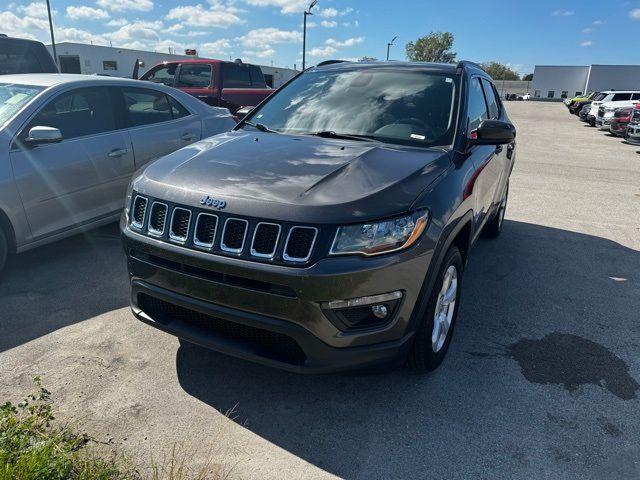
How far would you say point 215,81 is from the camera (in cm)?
1051

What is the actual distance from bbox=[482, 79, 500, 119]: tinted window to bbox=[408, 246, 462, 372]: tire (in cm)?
208

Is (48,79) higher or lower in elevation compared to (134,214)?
higher

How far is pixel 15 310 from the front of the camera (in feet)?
12.0

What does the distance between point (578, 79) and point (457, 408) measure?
88790mm

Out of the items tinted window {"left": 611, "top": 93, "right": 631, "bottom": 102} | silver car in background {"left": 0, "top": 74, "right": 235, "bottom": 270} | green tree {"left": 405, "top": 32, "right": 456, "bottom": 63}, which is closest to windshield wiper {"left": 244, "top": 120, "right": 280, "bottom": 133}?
silver car in background {"left": 0, "top": 74, "right": 235, "bottom": 270}

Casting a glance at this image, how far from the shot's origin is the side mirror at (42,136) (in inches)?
158

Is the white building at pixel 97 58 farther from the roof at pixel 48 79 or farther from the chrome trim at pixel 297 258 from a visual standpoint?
the chrome trim at pixel 297 258

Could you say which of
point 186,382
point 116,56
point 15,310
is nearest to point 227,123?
point 15,310

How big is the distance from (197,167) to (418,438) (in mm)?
1875

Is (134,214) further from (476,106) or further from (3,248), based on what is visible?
(476,106)

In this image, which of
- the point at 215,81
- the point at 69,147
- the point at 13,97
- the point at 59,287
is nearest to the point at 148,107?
the point at 69,147

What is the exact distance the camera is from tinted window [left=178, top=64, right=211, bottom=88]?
34.8ft

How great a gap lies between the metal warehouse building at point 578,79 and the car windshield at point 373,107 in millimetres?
75721

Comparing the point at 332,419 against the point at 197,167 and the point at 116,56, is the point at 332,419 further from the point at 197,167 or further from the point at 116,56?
the point at 116,56
